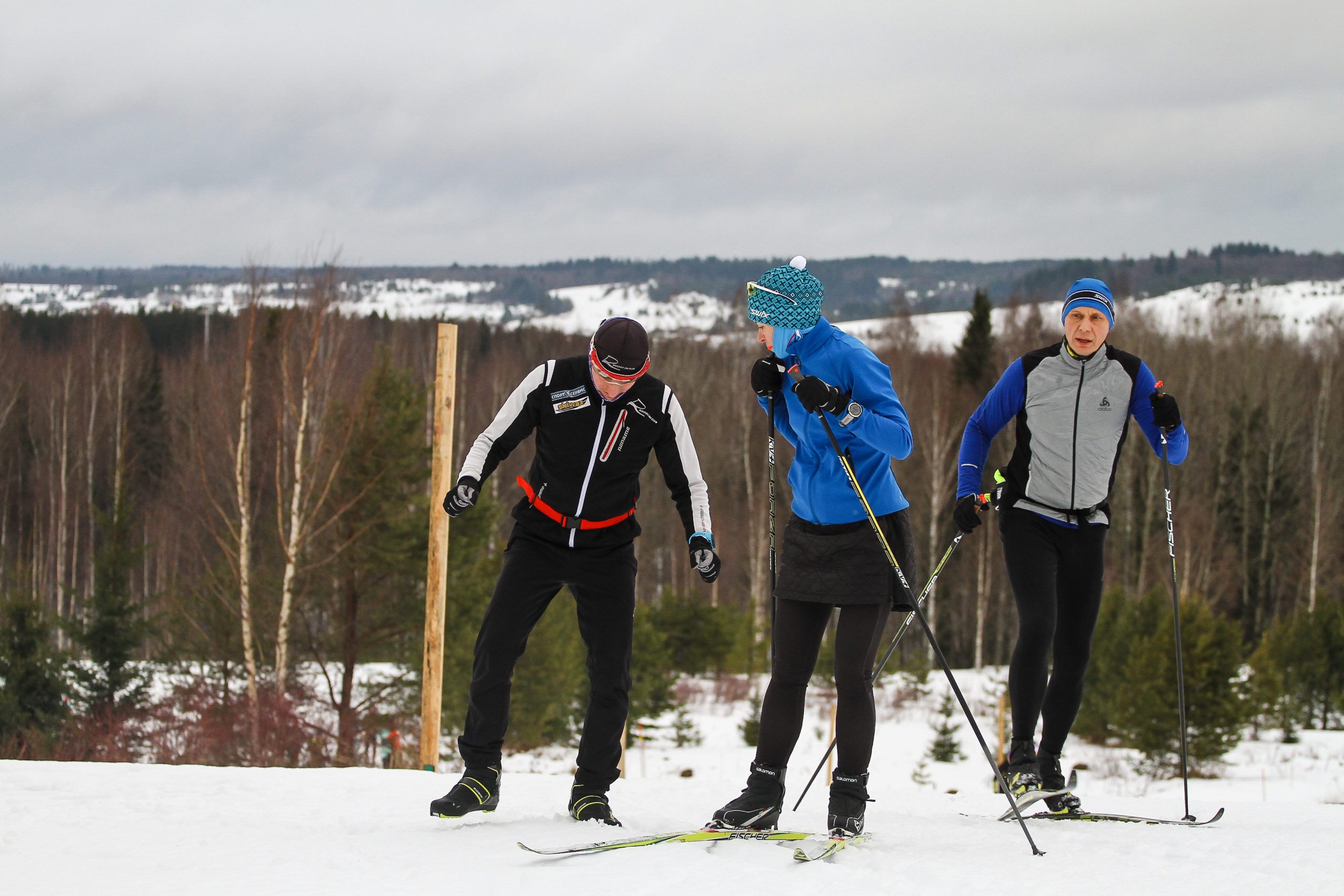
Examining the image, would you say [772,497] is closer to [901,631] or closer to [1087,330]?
[901,631]

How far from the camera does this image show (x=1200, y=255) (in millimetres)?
122188

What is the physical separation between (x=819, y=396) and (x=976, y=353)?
31266 millimetres

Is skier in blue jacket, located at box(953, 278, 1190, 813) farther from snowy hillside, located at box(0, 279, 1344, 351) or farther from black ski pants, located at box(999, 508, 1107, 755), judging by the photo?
snowy hillside, located at box(0, 279, 1344, 351)

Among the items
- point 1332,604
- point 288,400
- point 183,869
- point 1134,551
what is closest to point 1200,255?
point 1134,551

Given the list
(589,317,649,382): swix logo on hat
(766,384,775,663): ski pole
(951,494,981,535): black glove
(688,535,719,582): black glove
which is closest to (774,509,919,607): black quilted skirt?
(766,384,775,663): ski pole

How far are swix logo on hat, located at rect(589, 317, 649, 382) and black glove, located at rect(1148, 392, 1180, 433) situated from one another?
6.37 ft

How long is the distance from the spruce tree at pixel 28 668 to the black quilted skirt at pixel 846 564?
14.4 meters

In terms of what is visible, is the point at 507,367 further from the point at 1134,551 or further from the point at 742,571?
the point at 1134,551

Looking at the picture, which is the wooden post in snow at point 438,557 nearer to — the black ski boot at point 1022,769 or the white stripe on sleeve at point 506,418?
the white stripe on sleeve at point 506,418

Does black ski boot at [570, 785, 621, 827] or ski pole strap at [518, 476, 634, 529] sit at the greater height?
ski pole strap at [518, 476, 634, 529]

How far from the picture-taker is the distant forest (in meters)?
90.4

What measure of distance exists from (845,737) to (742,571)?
1212 inches

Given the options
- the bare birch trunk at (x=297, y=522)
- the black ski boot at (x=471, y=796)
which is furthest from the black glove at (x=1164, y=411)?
the bare birch trunk at (x=297, y=522)

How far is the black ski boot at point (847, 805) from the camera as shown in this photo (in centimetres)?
297
